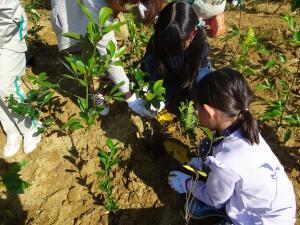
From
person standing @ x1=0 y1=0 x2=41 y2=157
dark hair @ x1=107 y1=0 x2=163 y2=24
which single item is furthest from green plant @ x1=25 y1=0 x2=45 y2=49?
dark hair @ x1=107 y1=0 x2=163 y2=24

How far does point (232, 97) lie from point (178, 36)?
2.08 ft

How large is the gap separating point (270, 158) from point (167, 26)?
87cm

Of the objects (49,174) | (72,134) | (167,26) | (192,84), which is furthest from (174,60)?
(49,174)

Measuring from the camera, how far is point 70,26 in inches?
84.6

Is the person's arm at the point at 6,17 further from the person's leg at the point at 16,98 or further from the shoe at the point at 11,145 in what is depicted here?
the shoe at the point at 11,145

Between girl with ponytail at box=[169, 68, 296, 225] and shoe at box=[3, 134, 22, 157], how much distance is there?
4.38 feet

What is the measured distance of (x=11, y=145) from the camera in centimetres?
239

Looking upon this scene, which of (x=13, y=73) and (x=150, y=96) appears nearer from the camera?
(x=150, y=96)

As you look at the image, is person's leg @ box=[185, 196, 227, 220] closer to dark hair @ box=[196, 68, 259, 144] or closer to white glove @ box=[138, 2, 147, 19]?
dark hair @ box=[196, 68, 259, 144]

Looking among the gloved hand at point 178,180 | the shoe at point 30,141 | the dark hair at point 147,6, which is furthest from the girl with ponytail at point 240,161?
the shoe at point 30,141

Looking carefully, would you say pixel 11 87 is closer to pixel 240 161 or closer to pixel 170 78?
pixel 170 78

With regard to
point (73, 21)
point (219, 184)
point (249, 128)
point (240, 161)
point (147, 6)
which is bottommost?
Result: point (219, 184)

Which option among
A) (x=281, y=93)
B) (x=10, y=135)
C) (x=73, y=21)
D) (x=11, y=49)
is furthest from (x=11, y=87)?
(x=281, y=93)

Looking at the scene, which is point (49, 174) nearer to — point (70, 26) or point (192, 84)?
point (70, 26)
